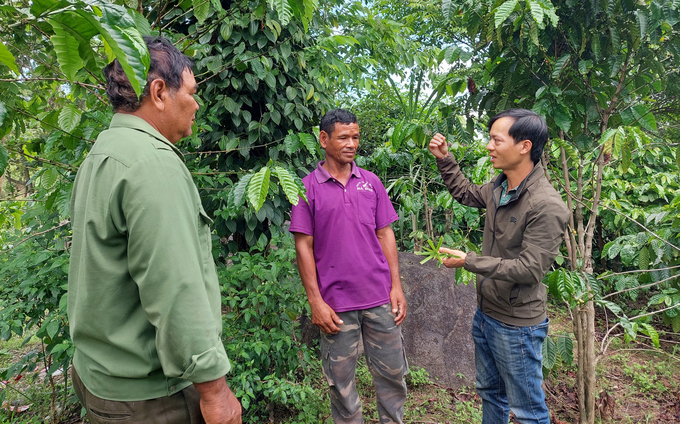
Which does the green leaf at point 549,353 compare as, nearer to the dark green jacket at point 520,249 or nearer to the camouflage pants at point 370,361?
the dark green jacket at point 520,249

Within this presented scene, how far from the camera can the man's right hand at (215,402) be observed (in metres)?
1.08

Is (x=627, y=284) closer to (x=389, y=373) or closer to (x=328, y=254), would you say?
(x=389, y=373)

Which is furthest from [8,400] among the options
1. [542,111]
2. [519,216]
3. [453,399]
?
[542,111]

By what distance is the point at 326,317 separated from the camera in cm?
200

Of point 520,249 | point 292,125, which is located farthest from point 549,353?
point 292,125

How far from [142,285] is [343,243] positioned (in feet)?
3.82

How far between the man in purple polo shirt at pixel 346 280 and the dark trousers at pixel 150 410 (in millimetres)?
924

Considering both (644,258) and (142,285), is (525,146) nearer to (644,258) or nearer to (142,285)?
(644,258)

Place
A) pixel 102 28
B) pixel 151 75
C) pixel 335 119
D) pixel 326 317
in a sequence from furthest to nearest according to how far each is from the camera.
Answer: pixel 335 119
pixel 326 317
pixel 151 75
pixel 102 28

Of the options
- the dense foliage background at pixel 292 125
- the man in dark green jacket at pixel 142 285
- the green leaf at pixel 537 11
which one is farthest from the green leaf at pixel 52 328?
the green leaf at pixel 537 11

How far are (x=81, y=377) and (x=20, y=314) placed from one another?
137 centimetres

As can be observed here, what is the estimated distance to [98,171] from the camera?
1.05 meters

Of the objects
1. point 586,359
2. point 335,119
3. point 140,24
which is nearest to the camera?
point 140,24

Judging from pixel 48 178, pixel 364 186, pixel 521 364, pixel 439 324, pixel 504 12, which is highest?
pixel 504 12
